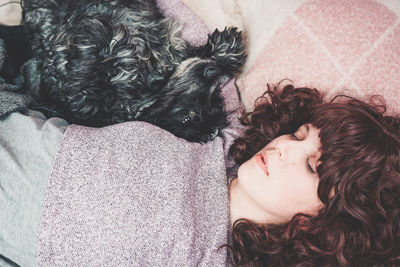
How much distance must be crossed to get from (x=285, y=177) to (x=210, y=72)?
1.51ft

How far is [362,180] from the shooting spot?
1091 millimetres

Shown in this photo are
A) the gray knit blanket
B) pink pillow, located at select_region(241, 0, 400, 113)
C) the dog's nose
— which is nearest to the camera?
the gray knit blanket

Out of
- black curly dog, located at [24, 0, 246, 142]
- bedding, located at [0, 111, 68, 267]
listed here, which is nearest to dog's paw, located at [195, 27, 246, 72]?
black curly dog, located at [24, 0, 246, 142]

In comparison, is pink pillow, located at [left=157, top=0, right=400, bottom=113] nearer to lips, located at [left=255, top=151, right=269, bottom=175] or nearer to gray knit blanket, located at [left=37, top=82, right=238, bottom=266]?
lips, located at [left=255, top=151, right=269, bottom=175]

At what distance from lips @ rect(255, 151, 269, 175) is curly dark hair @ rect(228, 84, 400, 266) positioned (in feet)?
0.49

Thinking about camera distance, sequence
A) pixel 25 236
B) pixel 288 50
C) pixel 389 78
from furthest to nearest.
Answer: pixel 288 50 → pixel 389 78 → pixel 25 236

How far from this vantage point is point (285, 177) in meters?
1.08

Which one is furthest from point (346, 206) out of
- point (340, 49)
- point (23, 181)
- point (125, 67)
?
point (23, 181)

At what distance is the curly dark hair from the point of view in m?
1.08

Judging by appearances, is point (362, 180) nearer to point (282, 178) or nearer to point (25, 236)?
point (282, 178)

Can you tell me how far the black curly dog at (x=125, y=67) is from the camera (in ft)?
4.19

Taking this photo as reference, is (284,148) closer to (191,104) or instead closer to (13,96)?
(191,104)

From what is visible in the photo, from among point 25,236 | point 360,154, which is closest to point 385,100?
point 360,154

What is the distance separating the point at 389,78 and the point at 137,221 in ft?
2.89
